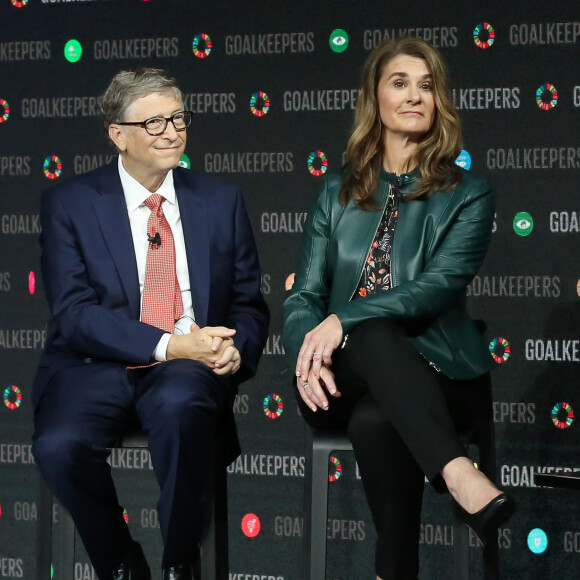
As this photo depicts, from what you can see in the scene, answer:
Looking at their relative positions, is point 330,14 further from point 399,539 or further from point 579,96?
point 399,539

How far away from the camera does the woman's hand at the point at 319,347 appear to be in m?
2.69

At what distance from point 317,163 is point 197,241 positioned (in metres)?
0.96

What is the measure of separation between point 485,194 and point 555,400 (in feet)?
3.35

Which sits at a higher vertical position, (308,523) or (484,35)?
(484,35)

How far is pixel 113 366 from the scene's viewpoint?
2.89 m

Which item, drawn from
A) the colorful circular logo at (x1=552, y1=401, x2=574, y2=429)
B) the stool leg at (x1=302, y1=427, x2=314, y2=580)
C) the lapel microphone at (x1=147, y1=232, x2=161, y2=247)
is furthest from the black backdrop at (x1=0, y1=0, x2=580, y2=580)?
the stool leg at (x1=302, y1=427, x2=314, y2=580)

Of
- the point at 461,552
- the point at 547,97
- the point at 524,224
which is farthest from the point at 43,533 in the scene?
the point at 547,97

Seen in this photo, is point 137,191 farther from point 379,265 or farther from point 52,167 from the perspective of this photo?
point 52,167

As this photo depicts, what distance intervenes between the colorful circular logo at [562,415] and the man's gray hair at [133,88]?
5.44 ft

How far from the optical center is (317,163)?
152 inches

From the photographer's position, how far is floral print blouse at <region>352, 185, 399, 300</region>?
2.93m

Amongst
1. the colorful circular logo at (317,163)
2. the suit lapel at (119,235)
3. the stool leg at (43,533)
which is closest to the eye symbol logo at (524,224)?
the colorful circular logo at (317,163)

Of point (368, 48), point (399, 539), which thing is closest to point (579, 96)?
point (368, 48)

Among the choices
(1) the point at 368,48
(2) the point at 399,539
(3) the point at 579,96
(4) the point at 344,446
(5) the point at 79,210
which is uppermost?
(1) the point at 368,48
